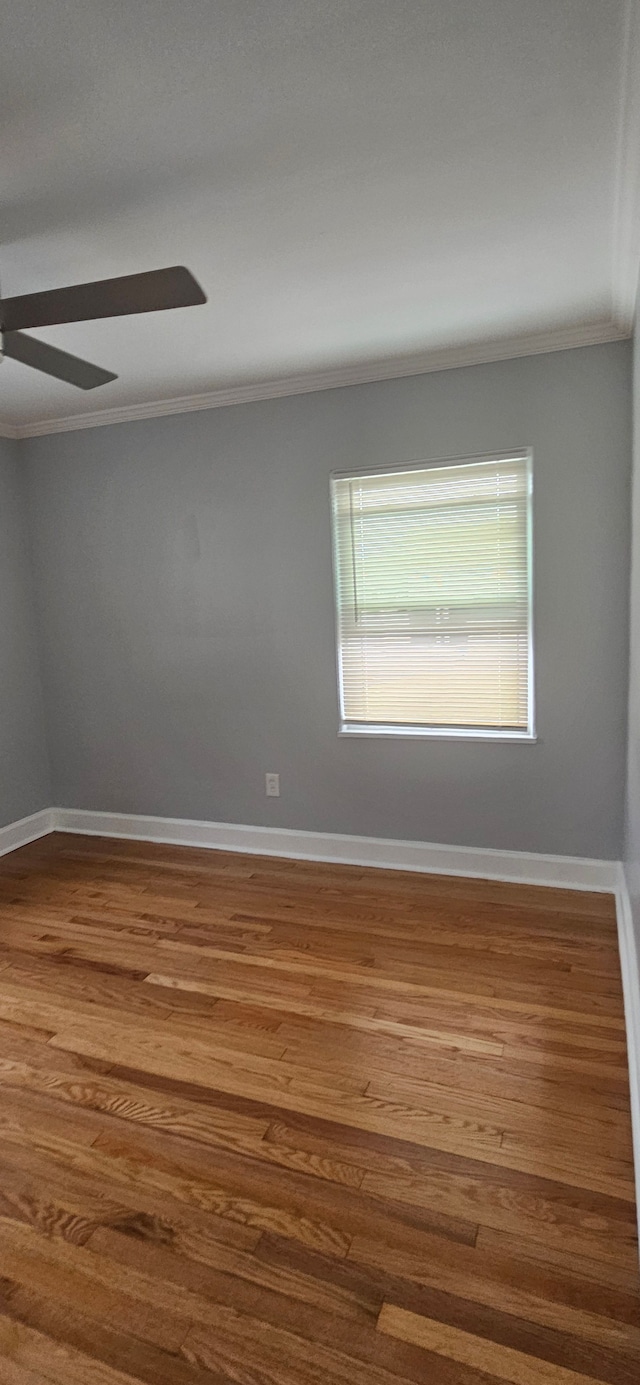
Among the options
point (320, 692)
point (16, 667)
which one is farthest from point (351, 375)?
point (16, 667)

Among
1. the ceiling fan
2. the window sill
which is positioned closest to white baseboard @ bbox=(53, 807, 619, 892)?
the window sill

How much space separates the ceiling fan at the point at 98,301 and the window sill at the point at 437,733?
2136 millimetres

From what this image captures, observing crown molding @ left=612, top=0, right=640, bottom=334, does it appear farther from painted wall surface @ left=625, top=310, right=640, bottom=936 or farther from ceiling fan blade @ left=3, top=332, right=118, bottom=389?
ceiling fan blade @ left=3, top=332, right=118, bottom=389

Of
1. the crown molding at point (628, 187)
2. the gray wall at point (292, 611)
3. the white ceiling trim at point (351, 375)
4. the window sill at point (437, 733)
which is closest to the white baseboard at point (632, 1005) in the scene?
the gray wall at point (292, 611)

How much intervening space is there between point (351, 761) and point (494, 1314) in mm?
2291

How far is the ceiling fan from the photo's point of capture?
154 cm

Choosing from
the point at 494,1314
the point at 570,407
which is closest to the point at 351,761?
the point at 570,407

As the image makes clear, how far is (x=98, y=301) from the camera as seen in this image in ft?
5.36

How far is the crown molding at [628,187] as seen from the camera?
4.24 ft

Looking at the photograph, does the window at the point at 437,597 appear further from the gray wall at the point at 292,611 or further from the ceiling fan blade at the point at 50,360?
the ceiling fan blade at the point at 50,360

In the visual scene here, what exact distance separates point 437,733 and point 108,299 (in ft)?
7.34

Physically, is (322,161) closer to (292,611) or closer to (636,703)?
(636,703)

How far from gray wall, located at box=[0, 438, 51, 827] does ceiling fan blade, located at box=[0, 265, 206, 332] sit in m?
2.37

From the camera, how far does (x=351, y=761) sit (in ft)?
11.4
